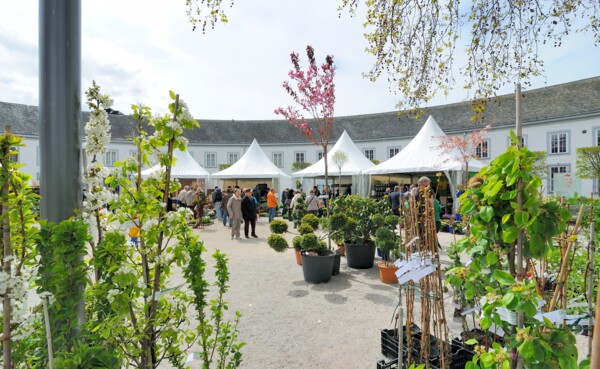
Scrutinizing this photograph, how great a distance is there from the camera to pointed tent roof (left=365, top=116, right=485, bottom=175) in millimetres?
13750

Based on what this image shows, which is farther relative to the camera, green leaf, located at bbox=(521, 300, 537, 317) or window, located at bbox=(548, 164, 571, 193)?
window, located at bbox=(548, 164, 571, 193)

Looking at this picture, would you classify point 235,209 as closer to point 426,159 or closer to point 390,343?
point 390,343

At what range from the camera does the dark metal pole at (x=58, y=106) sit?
1.49m

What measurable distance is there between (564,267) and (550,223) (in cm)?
55

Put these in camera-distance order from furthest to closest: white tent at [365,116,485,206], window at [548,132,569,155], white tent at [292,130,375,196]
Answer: window at [548,132,569,155] → white tent at [292,130,375,196] → white tent at [365,116,485,206]

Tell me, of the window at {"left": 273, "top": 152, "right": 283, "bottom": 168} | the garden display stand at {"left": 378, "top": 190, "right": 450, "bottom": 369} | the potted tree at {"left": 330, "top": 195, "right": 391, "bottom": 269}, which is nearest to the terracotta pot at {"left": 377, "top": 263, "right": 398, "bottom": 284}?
the potted tree at {"left": 330, "top": 195, "right": 391, "bottom": 269}

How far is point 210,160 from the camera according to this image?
36.4 meters

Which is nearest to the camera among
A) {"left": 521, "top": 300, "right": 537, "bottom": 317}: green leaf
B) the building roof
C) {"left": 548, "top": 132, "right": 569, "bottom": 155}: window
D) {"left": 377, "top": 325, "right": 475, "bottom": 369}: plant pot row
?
{"left": 521, "top": 300, "right": 537, "bottom": 317}: green leaf

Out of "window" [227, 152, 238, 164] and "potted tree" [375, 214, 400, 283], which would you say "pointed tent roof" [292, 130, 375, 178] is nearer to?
"potted tree" [375, 214, 400, 283]

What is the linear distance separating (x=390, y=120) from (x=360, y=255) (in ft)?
99.8

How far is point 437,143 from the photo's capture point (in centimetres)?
1498

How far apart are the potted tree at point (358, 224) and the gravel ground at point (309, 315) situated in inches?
11.4

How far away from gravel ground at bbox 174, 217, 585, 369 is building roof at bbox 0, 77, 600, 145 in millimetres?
19726

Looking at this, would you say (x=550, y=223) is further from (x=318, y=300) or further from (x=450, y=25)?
(x=318, y=300)
